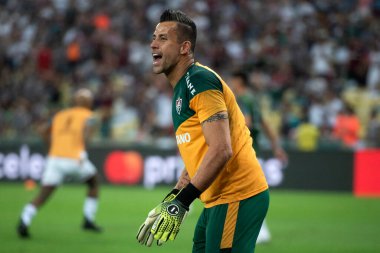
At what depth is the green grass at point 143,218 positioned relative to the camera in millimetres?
11203

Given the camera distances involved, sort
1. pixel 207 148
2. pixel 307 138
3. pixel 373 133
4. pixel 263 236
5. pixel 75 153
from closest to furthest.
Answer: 1. pixel 207 148
2. pixel 263 236
3. pixel 75 153
4. pixel 373 133
5. pixel 307 138

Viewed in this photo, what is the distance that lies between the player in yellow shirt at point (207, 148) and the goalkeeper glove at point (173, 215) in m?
0.03

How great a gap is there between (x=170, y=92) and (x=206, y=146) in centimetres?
1776

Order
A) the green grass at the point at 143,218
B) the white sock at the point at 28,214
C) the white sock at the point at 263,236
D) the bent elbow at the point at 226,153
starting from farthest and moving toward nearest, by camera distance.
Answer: the white sock at the point at 28,214 → the white sock at the point at 263,236 → the green grass at the point at 143,218 → the bent elbow at the point at 226,153

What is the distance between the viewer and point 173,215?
5.10m

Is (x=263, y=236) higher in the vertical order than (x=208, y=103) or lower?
lower

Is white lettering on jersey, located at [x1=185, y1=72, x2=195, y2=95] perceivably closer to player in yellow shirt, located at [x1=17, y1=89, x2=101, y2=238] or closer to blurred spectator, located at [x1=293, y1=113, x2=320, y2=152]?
player in yellow shirt, located at [x1=17, y1=89, x2=101, y2=238]

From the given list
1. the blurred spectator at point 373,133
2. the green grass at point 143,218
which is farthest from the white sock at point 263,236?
the blurred spectator at point 373,133

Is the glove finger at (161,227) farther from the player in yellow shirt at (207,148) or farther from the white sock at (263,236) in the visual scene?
the white sock at (263,236)

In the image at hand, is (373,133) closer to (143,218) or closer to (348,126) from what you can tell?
(348,126)

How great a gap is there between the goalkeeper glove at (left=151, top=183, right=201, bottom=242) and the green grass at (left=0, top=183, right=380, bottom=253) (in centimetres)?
578

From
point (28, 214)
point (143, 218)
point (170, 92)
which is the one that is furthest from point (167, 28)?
point (170, 92)

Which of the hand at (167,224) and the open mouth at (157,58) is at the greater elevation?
the open mouth at (157,58)

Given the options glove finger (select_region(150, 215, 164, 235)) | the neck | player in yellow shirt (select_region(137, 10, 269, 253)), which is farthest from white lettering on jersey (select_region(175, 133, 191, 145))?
glove finger (select_region(150, 215, 164, 235))
